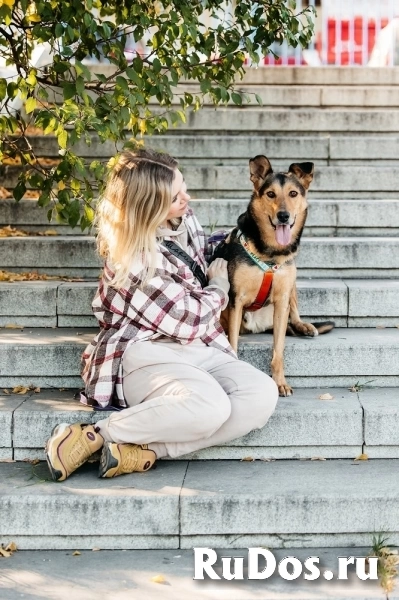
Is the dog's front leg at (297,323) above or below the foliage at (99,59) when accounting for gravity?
below

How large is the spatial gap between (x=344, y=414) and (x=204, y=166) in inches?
119

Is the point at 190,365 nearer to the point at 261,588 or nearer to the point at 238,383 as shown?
the point at 238,383

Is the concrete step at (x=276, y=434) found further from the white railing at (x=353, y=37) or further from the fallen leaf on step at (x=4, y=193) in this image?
the white railing at (x=353, y=37)

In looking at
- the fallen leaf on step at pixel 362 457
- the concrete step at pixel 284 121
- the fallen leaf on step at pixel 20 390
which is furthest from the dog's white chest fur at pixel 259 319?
the concrete step at pixel 284 121

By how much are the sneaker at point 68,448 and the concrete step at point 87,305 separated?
1348mm

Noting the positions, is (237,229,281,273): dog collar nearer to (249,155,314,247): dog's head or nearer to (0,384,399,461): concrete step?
(249,155,314,247): dog's head

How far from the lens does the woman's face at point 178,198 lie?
13.2ft

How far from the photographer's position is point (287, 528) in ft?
12.0

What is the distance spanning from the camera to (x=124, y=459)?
12.4 ft

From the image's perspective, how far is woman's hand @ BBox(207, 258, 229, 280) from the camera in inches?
181

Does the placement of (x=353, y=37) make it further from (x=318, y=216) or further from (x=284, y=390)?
(x=284, y=390)

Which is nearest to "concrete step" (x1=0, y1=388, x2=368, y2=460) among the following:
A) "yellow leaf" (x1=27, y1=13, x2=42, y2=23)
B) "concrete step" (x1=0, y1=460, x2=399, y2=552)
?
"concrete step" (x1=0, y1=460, x2=399, y2=552)

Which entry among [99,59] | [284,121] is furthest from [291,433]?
[284,121]

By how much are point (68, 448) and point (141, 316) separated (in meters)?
0.69
